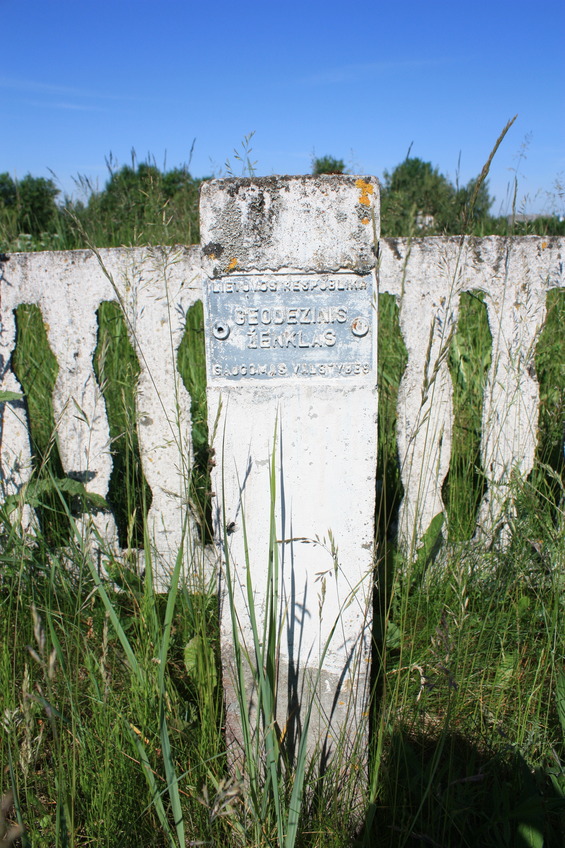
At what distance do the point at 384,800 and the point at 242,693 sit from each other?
54 centimetres

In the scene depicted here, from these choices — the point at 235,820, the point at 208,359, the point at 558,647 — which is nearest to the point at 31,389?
the point at 208,359

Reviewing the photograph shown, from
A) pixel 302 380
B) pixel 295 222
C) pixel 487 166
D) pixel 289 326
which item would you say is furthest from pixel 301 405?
pixel 487 166

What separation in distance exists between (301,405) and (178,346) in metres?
0.92

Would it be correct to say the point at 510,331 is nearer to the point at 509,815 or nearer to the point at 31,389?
the point at 509,815

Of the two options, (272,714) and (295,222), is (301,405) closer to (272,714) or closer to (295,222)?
(295,222)

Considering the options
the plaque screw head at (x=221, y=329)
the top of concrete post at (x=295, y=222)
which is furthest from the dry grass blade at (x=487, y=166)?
the plaque screw head at (x=221, y=329)

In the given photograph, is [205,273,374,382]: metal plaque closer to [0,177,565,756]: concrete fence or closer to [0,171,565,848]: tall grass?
[0,177,565,756]: concrete fence

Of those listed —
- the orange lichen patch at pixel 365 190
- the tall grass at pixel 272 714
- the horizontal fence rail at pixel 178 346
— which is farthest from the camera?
the horizontal fence rail at pixel 178 346

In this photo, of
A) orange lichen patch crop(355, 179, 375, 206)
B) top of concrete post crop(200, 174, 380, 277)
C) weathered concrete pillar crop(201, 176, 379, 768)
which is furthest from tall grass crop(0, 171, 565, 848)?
orange lichen patch crop(355, 179, 375, 206)

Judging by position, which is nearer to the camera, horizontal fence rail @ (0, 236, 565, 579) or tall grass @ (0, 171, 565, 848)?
tall grass @ (0, 171, 565, 848)

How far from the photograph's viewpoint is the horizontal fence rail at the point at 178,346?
7.41 ft

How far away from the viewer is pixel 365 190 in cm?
149

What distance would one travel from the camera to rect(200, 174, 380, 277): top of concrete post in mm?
1501

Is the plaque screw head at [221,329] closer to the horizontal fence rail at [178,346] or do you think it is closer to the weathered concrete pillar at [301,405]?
the weathered concrete pillar at [301,405]
